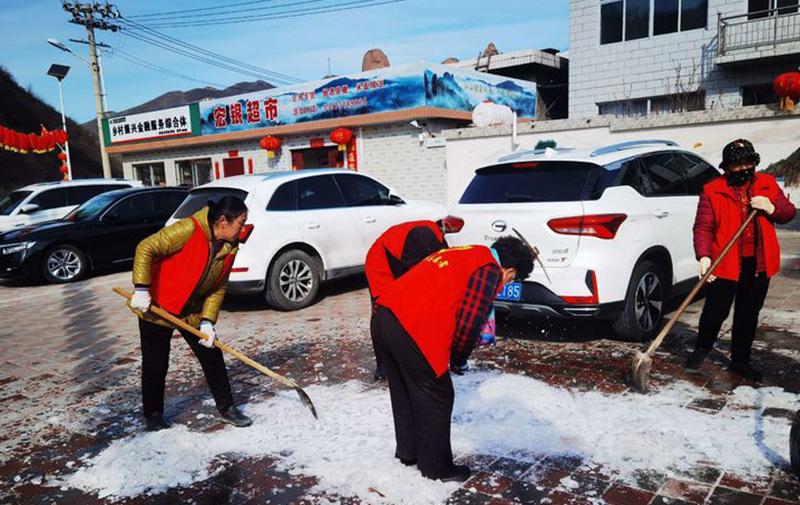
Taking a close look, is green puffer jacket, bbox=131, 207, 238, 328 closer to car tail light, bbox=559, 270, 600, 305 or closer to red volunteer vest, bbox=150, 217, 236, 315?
red volunteer vest, bbox=150, 217, 236, 315

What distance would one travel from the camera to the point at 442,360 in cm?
288

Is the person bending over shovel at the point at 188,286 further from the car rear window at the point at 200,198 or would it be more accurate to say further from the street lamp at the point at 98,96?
the street lamp at the point at 98,96

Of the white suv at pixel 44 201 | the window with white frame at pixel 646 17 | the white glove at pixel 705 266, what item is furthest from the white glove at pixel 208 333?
the window with white frame at pixel 646 17

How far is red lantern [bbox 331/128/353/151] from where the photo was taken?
639 inches

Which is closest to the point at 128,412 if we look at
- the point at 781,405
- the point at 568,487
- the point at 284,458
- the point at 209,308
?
the point at 209,308

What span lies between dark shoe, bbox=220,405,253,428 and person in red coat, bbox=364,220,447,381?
38.2 inches

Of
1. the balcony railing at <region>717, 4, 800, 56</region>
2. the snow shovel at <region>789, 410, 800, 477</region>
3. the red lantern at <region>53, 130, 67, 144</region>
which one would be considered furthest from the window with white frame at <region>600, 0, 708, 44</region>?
the red lantern at <region>53, 130, 67, 144</region>

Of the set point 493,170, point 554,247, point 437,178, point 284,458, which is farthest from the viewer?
point 437,178

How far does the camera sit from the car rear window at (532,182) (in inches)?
203

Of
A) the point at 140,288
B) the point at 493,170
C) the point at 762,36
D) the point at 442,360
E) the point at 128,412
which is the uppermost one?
the point at 762,36

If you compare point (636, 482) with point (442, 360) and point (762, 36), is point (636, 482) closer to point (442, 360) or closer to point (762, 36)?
point (442, 360)

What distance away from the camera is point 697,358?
4652mm

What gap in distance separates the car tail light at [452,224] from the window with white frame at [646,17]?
14708 mm

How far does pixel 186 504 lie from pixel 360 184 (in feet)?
19.2
